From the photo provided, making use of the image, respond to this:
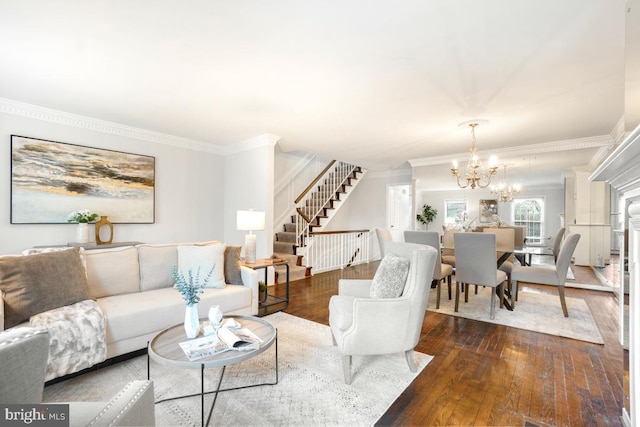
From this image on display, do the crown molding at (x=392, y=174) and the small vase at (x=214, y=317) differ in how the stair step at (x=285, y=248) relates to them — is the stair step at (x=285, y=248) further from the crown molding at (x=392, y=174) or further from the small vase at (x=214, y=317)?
the small vase at (x=214, y=317)

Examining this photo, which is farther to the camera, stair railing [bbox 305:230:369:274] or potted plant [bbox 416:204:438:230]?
potted plant [bbox 416:204:438:230]

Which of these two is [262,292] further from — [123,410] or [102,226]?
[123,410]

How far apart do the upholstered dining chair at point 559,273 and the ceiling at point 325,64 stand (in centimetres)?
157

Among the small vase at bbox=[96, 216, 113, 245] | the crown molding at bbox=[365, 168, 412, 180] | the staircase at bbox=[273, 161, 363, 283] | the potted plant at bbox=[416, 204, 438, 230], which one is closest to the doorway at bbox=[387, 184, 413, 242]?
the crown molding at bbox=[365, 168, 412, 180]

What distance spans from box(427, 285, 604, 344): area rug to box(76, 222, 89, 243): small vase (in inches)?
181

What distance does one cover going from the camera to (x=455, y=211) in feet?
20.6

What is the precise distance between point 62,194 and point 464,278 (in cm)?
528

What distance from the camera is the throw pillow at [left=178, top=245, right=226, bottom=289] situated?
297 cm

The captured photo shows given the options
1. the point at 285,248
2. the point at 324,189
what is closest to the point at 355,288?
the point at 285,248

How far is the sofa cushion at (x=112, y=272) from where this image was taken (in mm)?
2586

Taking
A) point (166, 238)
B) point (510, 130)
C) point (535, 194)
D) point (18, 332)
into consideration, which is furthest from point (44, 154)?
point (535, 194)

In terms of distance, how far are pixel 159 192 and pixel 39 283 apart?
2799 millimetres

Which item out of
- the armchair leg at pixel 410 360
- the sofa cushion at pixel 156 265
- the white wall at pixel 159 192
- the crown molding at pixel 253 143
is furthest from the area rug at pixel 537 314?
the white wall at pixel 159 192

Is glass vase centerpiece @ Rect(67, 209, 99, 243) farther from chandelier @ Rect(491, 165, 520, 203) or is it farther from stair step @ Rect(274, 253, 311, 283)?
chandelier @ Rect(491, 165, 520, 203)
